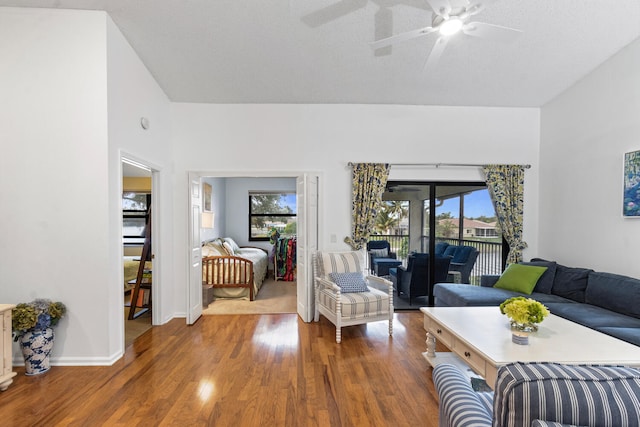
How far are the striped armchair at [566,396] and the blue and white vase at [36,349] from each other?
3508mm

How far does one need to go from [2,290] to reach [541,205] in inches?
261

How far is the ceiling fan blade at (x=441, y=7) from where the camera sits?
215 cm

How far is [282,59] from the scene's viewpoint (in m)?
3.65

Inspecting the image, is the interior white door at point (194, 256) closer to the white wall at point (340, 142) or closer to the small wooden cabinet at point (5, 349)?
the white wall at point (340, 142)

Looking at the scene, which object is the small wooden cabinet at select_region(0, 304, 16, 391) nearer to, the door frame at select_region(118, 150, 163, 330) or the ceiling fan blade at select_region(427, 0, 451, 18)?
the door frame at select_region(118, 150, 163, 330)

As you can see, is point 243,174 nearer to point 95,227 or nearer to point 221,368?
point 95,227

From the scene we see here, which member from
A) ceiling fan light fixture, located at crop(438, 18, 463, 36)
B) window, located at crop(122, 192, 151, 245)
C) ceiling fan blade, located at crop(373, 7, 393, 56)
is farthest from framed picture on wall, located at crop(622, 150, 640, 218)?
window, located at crop(122, 192, 151, 245)

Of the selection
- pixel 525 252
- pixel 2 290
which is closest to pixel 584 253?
pixel 525 252

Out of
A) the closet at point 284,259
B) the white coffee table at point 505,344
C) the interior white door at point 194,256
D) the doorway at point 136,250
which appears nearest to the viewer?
the white coffee table at point 505,344

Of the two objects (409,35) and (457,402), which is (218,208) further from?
(457,402)

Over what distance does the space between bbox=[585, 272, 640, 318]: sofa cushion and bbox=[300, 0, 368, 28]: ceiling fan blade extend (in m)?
3.79

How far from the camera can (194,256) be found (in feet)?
14.4

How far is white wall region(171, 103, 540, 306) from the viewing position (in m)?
4.57

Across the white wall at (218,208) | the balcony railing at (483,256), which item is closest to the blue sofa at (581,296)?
the balcony railing at (483,256)
